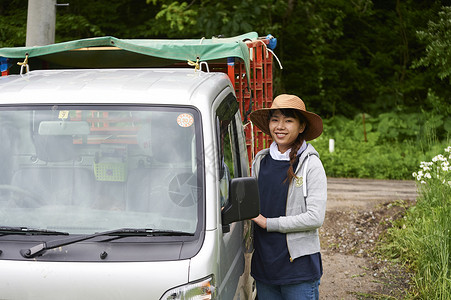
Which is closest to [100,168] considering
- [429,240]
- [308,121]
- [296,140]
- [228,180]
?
[228,180]

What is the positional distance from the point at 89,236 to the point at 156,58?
83.8 inches

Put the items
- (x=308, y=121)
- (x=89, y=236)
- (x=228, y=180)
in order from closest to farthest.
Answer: (x=89, y=236)
(x=228, y=180)
(x=308, y=121)

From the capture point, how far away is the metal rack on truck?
165 inches

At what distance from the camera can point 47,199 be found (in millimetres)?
3086

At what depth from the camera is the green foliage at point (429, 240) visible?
221 inches

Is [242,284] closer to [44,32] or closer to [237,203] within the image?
[237,203]

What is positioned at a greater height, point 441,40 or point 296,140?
point 441,40

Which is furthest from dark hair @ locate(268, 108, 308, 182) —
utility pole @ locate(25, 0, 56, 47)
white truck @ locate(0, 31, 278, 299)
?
utility pole @ locate(25, 0, 56, 47)

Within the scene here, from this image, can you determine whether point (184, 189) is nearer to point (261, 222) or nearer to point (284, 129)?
point (261, 222)

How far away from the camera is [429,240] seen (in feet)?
19.3

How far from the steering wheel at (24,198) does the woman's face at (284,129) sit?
1.53 m

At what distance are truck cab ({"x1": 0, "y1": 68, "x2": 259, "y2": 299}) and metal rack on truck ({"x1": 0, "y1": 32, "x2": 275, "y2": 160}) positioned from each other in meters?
0.70

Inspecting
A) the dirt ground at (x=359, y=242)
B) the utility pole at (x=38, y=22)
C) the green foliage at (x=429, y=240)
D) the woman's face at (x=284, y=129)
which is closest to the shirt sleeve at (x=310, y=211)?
the woman's face at (x=284, y=129)

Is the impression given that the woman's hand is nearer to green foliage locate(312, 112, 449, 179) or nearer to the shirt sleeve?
the shirt sleeve
